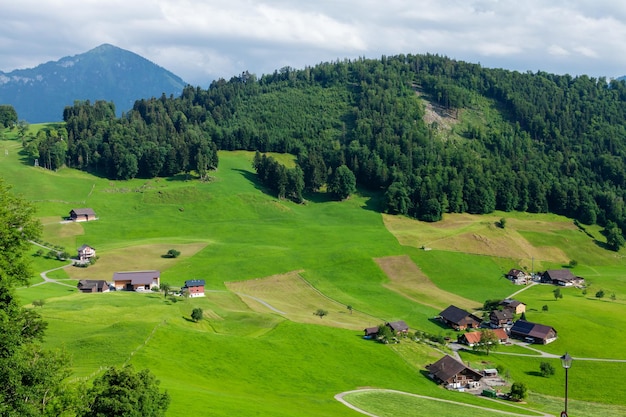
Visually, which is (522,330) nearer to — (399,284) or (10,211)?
(399,284)

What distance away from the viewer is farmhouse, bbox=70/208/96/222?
16444 centimetres

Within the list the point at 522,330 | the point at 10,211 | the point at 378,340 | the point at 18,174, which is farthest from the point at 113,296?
the point at 18,174

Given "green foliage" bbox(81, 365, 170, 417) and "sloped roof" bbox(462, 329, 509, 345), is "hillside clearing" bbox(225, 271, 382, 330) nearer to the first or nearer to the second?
"sloped roof" bbox(462, 329, 509, 345)

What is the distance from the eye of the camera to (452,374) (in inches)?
3300

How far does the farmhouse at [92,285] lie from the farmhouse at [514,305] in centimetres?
8975

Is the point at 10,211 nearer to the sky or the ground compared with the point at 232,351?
nearer to the sky

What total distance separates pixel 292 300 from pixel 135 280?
34762mm

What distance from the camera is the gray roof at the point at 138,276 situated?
118 m

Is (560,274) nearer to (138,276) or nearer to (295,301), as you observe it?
(295,301)

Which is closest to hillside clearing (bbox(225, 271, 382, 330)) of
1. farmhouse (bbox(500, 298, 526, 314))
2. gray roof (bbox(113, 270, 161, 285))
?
gray roof (bbox(113, 270, 161, 285))

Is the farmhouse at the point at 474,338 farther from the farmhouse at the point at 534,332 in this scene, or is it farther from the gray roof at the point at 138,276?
the gray roof at the point at 138,276

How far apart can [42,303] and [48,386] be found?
2289 inches

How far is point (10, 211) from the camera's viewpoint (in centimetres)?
4025

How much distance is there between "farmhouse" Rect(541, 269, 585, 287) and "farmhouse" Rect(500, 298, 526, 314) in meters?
32.8
